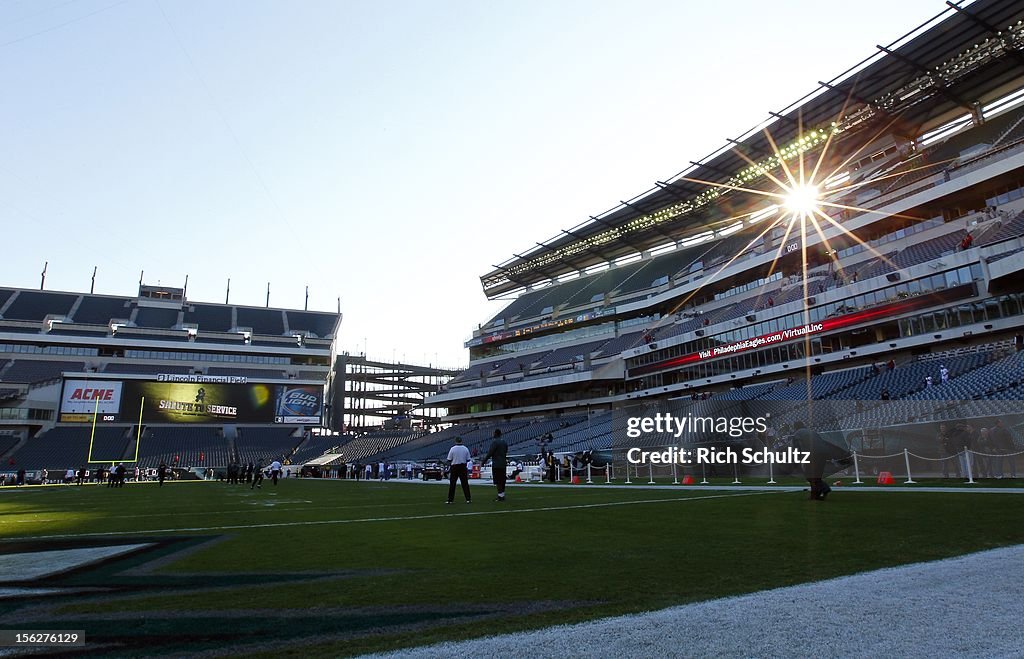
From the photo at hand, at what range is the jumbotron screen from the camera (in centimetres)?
6122

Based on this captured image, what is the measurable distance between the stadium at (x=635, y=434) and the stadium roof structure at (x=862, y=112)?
0.21 meters

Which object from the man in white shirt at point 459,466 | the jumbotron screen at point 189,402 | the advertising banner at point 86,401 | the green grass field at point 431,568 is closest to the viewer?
the green grass field at point 431,568

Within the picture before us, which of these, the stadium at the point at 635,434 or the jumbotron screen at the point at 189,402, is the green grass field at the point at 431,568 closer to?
the stadium at the point at 635,434

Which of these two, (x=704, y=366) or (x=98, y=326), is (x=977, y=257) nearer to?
(x=704, y=366)

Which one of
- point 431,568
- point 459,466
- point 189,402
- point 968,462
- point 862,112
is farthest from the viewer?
point 189,402

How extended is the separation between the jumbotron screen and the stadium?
1.01 ft

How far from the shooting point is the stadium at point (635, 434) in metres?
3.11

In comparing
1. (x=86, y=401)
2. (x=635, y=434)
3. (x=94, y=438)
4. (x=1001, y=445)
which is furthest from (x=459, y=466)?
(x=86, y=401)

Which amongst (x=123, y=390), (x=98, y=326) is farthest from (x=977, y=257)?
(x=98, y=326)

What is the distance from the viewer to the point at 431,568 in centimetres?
459

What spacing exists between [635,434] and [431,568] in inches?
968

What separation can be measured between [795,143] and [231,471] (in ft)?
148

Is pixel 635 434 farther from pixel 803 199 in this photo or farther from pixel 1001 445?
pixel 803 199

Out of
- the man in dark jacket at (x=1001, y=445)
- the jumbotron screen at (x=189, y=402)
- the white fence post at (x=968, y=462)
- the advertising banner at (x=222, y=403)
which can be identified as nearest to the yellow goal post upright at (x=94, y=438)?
the jumbotron screen at (x=189, y=402)
